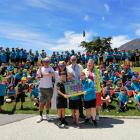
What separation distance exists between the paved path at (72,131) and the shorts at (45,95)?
2.24 feet

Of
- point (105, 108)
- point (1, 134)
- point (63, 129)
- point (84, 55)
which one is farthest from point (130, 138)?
point (84, 55)

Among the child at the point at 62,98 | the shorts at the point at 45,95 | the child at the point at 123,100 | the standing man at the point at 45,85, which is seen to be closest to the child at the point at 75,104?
the child at the point at 62,98

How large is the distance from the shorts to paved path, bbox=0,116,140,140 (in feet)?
2.24

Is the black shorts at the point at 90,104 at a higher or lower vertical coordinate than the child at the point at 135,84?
lower

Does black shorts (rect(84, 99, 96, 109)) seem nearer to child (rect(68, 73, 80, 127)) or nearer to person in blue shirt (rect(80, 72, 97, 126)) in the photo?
person in blue shirt (rect(80, 72, 97, 126))

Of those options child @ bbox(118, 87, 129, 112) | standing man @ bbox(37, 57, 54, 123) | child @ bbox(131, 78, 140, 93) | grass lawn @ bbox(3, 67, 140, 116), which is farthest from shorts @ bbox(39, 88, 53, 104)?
child @ bbox(131, 78, 140, 93)

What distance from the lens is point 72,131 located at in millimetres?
9938

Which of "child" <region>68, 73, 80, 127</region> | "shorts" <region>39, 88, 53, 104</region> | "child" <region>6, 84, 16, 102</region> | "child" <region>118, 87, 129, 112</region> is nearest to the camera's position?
"child" <region>68, 73, 80, 127</region>

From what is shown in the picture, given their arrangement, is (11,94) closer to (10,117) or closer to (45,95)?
(10,117)

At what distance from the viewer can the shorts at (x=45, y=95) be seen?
1152cm

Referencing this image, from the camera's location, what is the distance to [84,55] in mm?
28203

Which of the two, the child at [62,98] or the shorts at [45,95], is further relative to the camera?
the shorts at [45,95]

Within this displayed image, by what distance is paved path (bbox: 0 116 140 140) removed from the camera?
9203mm

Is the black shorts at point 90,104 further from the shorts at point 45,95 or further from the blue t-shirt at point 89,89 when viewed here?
the shorts at point 45,95
